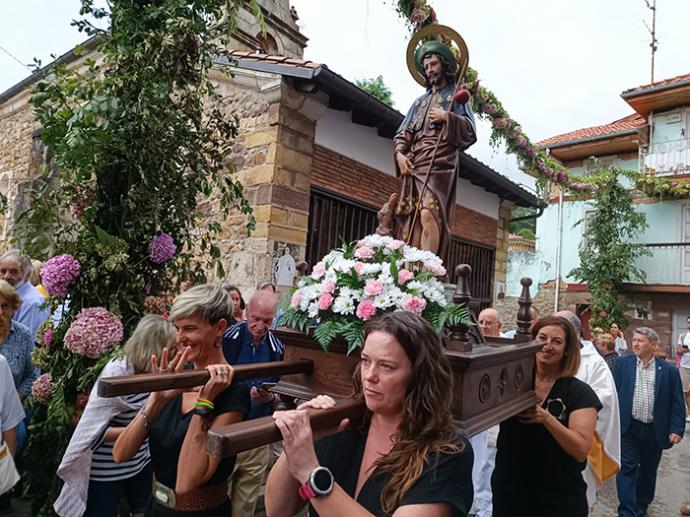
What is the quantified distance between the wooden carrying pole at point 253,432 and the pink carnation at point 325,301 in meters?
0.51

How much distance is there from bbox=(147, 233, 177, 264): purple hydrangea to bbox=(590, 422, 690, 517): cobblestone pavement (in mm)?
4352

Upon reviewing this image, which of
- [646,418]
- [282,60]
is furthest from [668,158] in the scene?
→ [282,60]

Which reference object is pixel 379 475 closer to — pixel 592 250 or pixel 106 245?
pixel 106 245

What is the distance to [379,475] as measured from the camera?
1226 mm

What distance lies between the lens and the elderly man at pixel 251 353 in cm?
303

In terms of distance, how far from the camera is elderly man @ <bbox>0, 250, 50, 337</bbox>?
356cm

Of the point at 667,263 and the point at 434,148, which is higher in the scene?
the point at 667,263

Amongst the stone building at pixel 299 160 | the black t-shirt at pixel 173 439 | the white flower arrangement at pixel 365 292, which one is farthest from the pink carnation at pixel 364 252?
the stone building at pixel 299 160

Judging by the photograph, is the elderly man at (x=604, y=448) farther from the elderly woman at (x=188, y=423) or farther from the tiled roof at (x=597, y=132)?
the tiled roof at (x=597, y=132)

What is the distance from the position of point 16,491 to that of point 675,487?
6299mm

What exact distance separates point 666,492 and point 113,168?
240 inches

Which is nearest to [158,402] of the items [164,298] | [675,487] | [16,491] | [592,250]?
[164,298]

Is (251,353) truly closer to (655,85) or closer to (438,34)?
(438,34)

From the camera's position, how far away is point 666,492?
16.1ft
